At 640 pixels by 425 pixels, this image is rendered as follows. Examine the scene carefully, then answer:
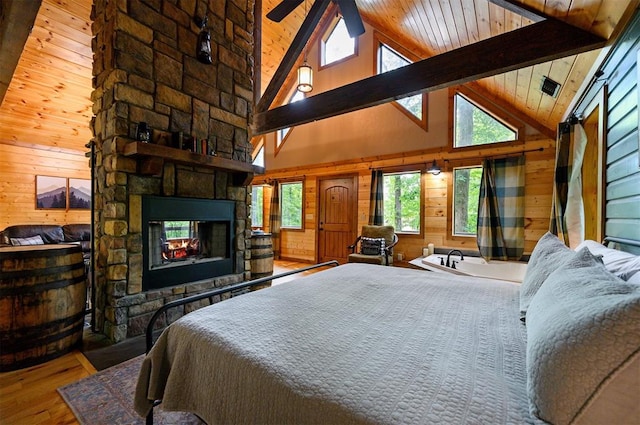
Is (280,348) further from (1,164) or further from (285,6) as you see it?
(1,164)

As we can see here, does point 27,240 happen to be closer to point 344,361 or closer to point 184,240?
point 184,240

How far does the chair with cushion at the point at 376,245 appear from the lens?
445 centimetres

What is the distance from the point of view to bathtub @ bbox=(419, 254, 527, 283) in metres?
3.52

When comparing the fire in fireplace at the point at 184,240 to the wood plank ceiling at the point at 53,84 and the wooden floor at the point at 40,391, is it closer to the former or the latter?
the wooden floor at the point at 40,391

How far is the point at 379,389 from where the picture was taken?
0.71m

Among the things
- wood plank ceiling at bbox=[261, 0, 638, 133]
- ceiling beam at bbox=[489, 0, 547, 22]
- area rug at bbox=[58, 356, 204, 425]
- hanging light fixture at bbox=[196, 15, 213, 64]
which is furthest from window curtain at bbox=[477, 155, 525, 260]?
area rug at bbox=[58, 356, 204, 425]

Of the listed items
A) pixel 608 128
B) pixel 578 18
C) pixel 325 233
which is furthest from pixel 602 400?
pixel 325 233

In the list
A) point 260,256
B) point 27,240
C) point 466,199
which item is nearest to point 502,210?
point 466,199

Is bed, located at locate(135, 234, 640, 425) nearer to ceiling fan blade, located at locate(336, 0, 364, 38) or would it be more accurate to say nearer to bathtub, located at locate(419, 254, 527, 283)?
bathtub, located at locate(419, 254, 527, 283)

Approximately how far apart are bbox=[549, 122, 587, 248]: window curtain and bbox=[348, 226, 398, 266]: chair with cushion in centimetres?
222

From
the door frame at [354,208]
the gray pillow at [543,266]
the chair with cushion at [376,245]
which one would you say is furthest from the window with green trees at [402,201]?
the gray pillow at [543,266]

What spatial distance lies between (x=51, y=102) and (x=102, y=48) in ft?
9.46

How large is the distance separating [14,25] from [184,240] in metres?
2.08

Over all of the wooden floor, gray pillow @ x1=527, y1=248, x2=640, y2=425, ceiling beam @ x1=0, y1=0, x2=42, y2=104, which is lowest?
the wooden floor
